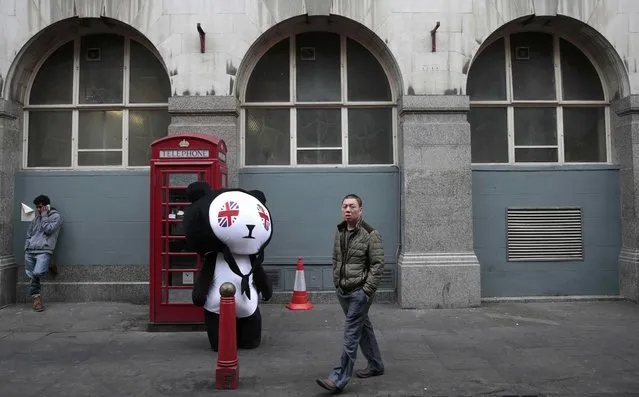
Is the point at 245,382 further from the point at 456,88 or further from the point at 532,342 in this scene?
the point at 456,88

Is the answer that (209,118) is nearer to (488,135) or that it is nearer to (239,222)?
(239,222)

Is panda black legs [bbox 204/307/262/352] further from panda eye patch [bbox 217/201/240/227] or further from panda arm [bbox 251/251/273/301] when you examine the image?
panda eye patch [bbox 217/201/240/227]

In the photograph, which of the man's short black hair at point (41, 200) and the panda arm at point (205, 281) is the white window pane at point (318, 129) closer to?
the panda arm at point (205, 281)

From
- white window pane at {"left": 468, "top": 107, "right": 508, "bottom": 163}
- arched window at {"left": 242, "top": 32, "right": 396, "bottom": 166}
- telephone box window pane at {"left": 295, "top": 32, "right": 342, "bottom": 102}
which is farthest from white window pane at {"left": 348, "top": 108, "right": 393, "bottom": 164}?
white window pane at {"left": 468, "top": 107, "right": 508, "bottom": 163}

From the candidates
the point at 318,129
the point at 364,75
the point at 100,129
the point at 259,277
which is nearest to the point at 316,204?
the point at 318,129

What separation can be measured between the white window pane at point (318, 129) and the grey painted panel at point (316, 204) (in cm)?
58

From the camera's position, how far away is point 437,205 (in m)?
8.91

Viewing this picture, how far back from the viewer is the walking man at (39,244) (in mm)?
8625

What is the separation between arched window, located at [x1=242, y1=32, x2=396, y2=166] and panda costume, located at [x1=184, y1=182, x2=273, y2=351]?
3.25 m

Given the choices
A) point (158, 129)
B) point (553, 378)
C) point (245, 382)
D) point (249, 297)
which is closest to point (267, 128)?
point (158, 129)

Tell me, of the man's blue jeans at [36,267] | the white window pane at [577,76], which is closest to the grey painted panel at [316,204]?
the man's blue jeans at [36,267]

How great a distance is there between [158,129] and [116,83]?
1.20 m

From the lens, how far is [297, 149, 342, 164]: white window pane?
9531 millimetres

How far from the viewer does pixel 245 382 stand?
17.3 ft
